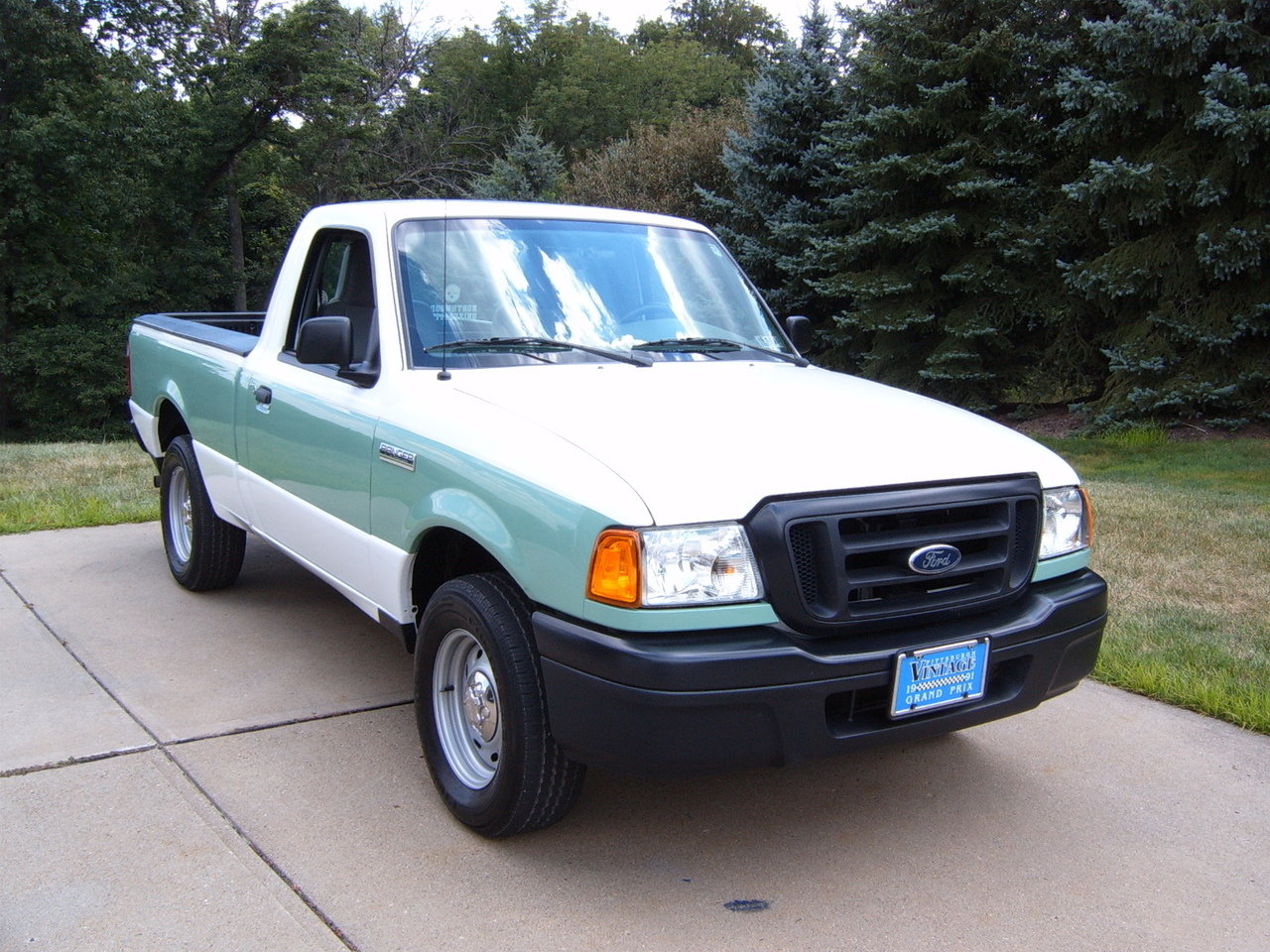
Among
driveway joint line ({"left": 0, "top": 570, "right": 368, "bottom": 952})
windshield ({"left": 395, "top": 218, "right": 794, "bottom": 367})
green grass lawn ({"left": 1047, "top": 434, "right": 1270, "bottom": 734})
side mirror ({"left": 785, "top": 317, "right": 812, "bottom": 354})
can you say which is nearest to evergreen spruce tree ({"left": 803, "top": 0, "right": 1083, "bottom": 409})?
green grass lawn ({"left": 1047, "top": 434, "right": 1270, "bottom": 734})

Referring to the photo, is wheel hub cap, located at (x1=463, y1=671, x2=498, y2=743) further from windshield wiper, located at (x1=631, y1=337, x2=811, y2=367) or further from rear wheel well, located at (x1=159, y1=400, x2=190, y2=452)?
rear wheel well, located at (x1=159, y1=400, x2=190, y2=452)

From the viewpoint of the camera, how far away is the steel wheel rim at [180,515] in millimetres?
6123

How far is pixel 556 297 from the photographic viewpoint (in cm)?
423

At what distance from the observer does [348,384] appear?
4148 mm

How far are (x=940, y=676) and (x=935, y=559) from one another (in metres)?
0.32

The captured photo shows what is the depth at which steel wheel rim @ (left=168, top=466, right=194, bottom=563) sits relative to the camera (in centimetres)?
612

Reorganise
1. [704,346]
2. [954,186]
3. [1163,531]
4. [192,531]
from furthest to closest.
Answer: [954,186] → [1163,531] → [192,531] → [704,346]

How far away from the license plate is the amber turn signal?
76 centimetres

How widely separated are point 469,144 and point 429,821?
42.7 m

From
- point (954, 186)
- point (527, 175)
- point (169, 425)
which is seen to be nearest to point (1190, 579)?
point (169, 425)

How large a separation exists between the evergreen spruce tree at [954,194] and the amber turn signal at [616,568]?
12.2 m

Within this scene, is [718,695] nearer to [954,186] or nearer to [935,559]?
[935,559]

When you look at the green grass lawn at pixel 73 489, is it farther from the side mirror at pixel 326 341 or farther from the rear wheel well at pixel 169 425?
the side mirror at pixel 326 341

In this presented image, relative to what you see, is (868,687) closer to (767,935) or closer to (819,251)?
(767,935)
